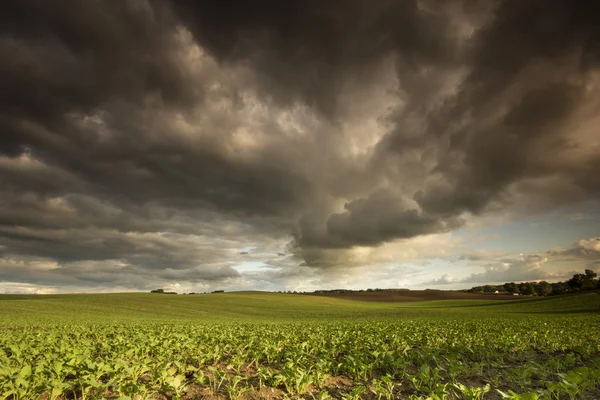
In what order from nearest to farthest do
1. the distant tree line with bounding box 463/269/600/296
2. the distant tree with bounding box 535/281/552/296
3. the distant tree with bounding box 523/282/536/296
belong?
the distant tree line with bounding box 463/269/600/296, the distant tree with bounding box 535/281/552/296, the distant tree with bounding box 523/282/536/296

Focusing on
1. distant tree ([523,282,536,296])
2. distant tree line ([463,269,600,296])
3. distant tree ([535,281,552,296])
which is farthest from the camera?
distant tree ([523,282,536,296])

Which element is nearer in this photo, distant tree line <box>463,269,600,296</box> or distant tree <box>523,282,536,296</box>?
distant tree line <box>463,269,600,296</box>

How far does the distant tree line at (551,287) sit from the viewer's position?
93.7 metres

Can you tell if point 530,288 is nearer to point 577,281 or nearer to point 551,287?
point 551,287

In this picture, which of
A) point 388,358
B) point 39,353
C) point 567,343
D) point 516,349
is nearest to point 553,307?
point 567,343

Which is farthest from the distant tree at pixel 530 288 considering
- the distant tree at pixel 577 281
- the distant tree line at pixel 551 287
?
the distant tree at pixel 577 281

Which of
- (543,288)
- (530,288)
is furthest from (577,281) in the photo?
(543,288)

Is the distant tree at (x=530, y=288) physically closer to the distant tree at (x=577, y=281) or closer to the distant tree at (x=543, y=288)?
the distant tree at (x=543, y=288)

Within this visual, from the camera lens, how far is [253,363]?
11.2m

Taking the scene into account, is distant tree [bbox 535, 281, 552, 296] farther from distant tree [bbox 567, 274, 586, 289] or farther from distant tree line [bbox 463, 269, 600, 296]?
distant tree [bbox 567, 274, 586, 289]

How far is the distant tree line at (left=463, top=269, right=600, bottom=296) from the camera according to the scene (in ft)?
307

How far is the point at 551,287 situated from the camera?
439 ft

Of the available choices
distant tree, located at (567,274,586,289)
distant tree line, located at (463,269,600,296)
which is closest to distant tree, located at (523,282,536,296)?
distant tree line, located at (463,269,600,296)

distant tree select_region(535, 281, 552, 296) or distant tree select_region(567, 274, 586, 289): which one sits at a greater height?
distant tree select_region(567, 274, 586, 289)
